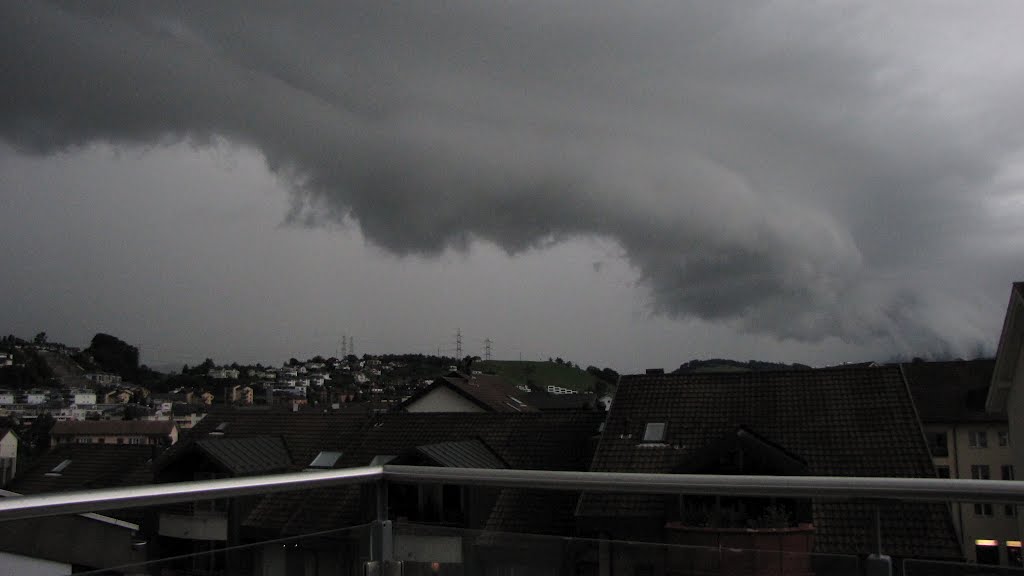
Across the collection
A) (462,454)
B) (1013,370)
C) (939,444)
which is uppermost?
(1013,370)

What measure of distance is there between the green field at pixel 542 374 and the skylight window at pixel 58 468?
46846 millimetres

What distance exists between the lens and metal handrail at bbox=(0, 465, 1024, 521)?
202 cm

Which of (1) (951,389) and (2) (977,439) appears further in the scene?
(1) (951,389)

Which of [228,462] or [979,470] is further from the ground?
[228,462]

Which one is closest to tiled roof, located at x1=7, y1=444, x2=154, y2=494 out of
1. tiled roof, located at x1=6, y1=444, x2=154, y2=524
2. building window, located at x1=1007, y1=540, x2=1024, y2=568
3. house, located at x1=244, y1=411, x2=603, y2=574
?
tiled roof, located at x1=6, y1=444, x2=154, y2=524

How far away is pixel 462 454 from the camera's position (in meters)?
18.6

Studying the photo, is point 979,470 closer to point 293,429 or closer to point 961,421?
point 961,421

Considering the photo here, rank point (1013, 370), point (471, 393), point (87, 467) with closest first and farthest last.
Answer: point (1013, 370)
point (87, 467)
point (471, 393)

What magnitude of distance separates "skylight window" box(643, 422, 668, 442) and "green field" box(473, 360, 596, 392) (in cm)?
5405

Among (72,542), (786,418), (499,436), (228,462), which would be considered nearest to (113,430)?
(228,462)

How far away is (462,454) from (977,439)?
1295 inches

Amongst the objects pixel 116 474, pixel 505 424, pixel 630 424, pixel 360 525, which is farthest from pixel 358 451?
pixel 360 525

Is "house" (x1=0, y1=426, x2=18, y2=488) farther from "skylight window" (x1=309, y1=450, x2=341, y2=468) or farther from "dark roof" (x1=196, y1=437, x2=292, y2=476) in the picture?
"skylight window" (x1=309, y1=450, x2=341, y2=468)

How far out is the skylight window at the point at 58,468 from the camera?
89.5ft
